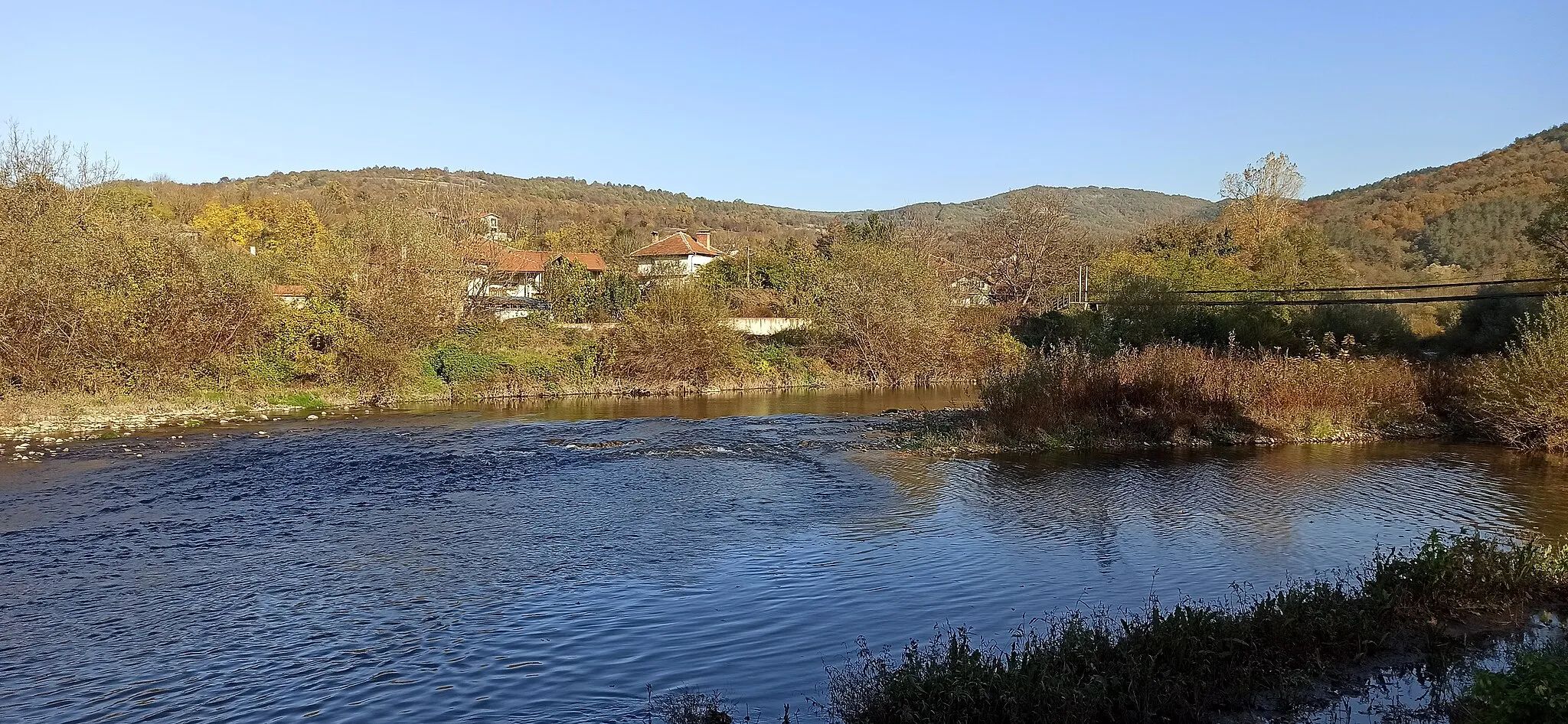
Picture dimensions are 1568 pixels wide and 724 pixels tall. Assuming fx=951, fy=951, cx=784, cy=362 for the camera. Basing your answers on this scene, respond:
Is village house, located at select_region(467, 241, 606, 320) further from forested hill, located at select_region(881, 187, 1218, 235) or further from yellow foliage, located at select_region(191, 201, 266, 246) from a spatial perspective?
forested hill, located at select_region(881, 187, 1218, 235)

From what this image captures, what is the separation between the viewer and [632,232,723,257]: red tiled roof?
79.5m

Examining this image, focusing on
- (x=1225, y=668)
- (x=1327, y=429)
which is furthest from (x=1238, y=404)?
(x=1225, y=668)

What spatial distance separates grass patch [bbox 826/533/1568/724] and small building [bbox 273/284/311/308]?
32.2m

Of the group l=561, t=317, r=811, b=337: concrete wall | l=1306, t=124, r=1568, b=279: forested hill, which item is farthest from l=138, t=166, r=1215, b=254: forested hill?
l=1306, t=124, r=1568, b=279: forested hill

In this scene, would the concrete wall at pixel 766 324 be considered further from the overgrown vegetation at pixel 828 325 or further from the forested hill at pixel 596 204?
the forested hill at pixel 596 204

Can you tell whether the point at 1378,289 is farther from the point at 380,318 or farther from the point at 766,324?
the point at 380,318

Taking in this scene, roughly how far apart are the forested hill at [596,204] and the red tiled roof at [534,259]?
1.83m

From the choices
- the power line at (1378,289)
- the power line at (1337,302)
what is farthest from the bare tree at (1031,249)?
the power line at (1378,289)

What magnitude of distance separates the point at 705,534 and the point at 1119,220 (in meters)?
127

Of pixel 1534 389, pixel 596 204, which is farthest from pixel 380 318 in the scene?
pixel 596 204

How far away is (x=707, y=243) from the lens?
8856 centimetres

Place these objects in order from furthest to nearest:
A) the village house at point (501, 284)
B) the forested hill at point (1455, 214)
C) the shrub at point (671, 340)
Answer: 1. the forested hill at point (1455, 214)
2. the village house at point (501, 284)
3. the shrub at point (671, 340)

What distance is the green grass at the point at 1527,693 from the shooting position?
4.88 m

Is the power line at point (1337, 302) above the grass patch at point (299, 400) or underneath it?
above
